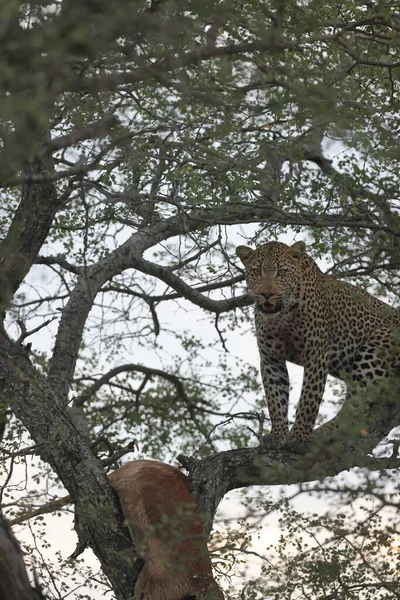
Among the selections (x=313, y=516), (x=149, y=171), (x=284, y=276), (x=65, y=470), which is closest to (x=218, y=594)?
(x=313, y=516)

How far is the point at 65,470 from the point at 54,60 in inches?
186

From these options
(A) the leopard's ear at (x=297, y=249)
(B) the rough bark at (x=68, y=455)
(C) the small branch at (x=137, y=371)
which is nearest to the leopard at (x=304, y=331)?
(A) the leopard's ear at (x=297, y=249)

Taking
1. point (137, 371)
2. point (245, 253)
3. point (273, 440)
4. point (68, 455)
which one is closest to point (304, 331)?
point (245, 253)

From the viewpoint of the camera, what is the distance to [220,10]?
5.52m

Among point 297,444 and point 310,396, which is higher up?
point 310,396

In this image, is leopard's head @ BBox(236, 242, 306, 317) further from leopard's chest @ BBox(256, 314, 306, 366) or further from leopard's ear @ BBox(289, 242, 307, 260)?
leopard's chest @ BBox(256, 314, 306, 366)

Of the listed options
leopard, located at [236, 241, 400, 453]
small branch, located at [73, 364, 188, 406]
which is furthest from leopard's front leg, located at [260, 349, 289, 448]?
small branch, located at [73, 364, 188, 406]

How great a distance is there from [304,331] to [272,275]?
670 millimetres

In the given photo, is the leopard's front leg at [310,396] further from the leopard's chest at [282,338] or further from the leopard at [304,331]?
the leopard's chest at [282,338]

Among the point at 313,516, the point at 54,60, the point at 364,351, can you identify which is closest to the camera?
the point at 54,60

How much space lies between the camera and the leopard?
9.37 m

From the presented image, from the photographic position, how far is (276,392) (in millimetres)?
9812

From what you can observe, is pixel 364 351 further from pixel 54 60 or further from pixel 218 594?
pixel 54 60

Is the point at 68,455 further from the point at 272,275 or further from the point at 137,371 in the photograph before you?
the point at 137,371
